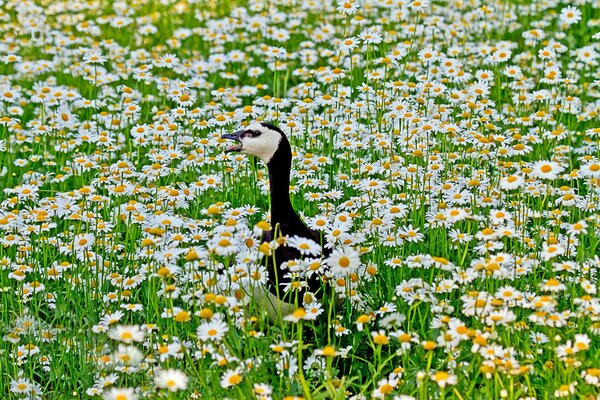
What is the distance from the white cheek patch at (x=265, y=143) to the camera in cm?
538

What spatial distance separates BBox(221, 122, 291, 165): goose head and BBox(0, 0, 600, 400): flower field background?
0.36 meters

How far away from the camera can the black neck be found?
538 centimetres

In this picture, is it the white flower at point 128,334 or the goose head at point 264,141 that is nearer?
the white flower at point 128,334

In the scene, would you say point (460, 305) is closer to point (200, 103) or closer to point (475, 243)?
point (475, 243)

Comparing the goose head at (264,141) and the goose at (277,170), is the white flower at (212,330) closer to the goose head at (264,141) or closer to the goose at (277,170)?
the goose at (277,170)

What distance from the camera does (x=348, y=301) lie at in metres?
4.93

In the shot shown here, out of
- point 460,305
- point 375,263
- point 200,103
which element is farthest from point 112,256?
point 200,103

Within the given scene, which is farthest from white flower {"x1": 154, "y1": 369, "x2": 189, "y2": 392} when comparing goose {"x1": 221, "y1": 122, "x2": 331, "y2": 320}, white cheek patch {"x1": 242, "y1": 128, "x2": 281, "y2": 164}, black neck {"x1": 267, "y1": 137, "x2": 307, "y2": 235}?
white cheek patch {"x1": 242, "y1": 128, "x2": 281, "y2": 164}

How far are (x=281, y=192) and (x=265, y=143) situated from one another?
0.87ft

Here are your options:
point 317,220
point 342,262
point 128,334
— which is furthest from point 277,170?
point 128,334

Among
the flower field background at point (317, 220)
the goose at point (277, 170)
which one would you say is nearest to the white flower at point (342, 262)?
the flower field background at point (317, 220)

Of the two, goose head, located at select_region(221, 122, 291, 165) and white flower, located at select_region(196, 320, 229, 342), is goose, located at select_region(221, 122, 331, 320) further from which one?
white flower, located at select_region(196, 320, 229, 342)

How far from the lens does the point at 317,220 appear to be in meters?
5.47

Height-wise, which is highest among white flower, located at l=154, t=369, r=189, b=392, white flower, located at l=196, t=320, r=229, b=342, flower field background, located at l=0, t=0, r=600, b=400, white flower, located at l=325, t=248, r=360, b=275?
white flower, located at l=325, t=248, r=360, b=275
